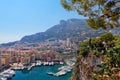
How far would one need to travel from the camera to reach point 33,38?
167875 mm

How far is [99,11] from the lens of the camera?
5922mm

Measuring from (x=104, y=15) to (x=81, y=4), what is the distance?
50cm

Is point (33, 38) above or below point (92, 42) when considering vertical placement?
above

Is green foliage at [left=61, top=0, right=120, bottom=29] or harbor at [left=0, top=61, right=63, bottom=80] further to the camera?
harbor at [left=0, top=61, right=63, bottom=80]

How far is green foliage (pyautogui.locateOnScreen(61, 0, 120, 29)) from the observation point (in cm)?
584

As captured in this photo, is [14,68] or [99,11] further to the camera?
[14,68]

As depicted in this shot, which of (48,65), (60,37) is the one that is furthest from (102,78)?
(60,37)

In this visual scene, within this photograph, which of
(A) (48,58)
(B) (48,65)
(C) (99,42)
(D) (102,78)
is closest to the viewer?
(D) (102,78)

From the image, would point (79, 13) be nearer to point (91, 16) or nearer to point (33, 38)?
point (91, 16)

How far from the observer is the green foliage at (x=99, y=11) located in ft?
19.2

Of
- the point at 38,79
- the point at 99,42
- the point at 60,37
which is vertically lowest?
the point at 38,79

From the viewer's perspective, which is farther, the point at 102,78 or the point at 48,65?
the point at 48,65

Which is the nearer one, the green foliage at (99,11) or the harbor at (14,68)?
the green foliage at (99,11)

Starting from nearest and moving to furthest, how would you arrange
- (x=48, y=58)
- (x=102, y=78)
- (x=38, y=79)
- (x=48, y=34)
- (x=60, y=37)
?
(x=102, y=78)
(x=38, y=79)
(x=48, y=58)
(x=60, y=37)
(x=48, y=34)
